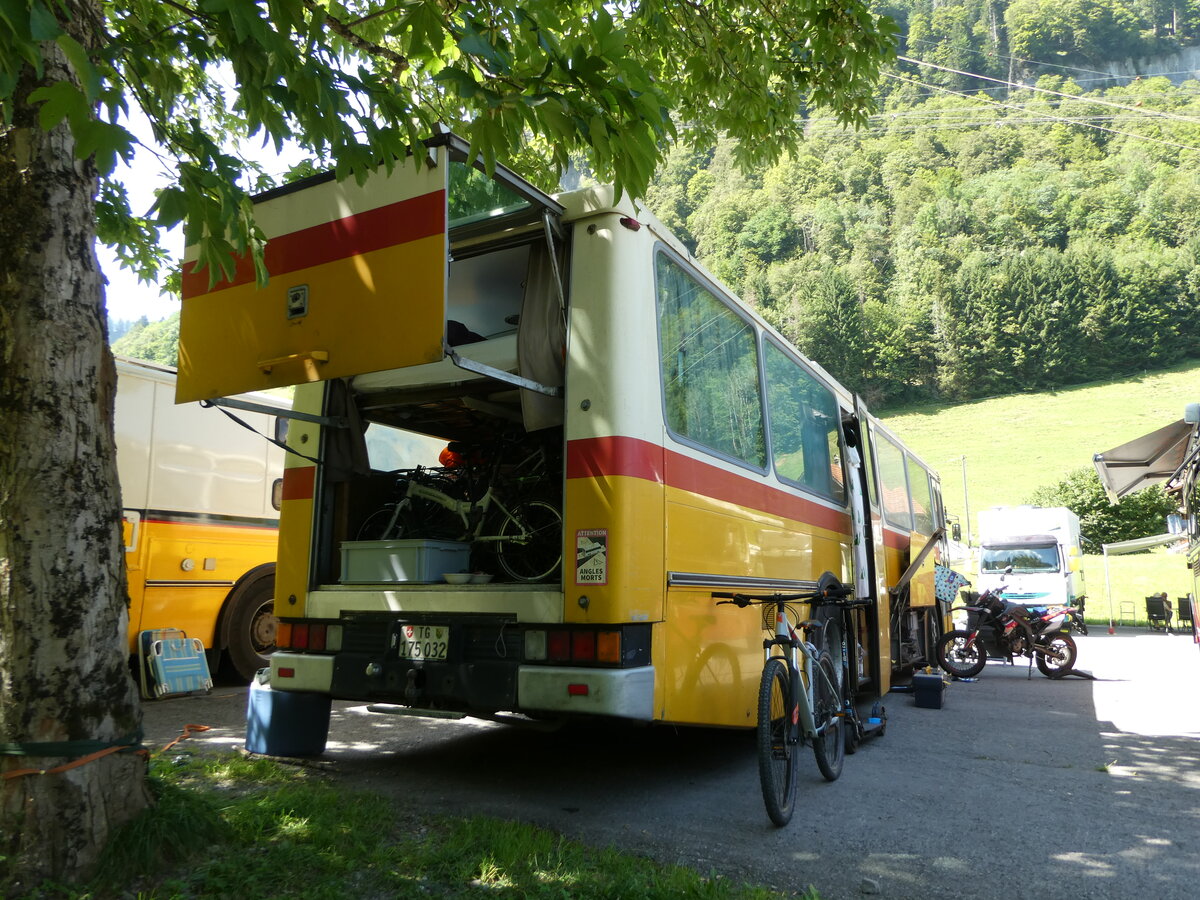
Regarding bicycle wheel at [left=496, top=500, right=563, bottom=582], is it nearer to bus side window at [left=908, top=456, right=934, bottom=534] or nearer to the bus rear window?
the bus rear window

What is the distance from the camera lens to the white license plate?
4552 millimetres

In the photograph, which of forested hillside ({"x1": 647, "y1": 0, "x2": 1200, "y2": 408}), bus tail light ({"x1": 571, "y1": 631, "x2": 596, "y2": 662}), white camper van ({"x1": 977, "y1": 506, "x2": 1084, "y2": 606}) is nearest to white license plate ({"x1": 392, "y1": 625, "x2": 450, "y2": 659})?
bus tail light ({"x1": 571, "y1": 631, "x2": 596, "y2": 662})

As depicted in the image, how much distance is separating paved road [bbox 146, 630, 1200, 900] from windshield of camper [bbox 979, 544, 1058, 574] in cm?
1733

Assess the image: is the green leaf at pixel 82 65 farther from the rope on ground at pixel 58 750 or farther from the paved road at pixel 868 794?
the paved road at pixel 868 794

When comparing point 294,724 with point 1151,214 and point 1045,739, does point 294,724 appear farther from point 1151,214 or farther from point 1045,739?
point 1151,214

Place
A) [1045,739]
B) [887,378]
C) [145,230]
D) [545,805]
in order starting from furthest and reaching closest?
[887,378]
[145,230]
[1045,739]
[545,805]

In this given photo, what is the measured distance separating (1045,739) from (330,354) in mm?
6341

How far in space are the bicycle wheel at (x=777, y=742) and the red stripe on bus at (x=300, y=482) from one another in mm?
2825

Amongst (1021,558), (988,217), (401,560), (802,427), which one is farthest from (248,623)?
(988,217)

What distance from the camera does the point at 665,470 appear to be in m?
4.52

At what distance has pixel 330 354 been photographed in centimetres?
410

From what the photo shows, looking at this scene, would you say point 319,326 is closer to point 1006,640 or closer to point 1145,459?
point 1006,640

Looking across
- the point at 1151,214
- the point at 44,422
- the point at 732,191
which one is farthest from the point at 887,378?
the point at 44,422

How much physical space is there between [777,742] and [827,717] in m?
1.02
